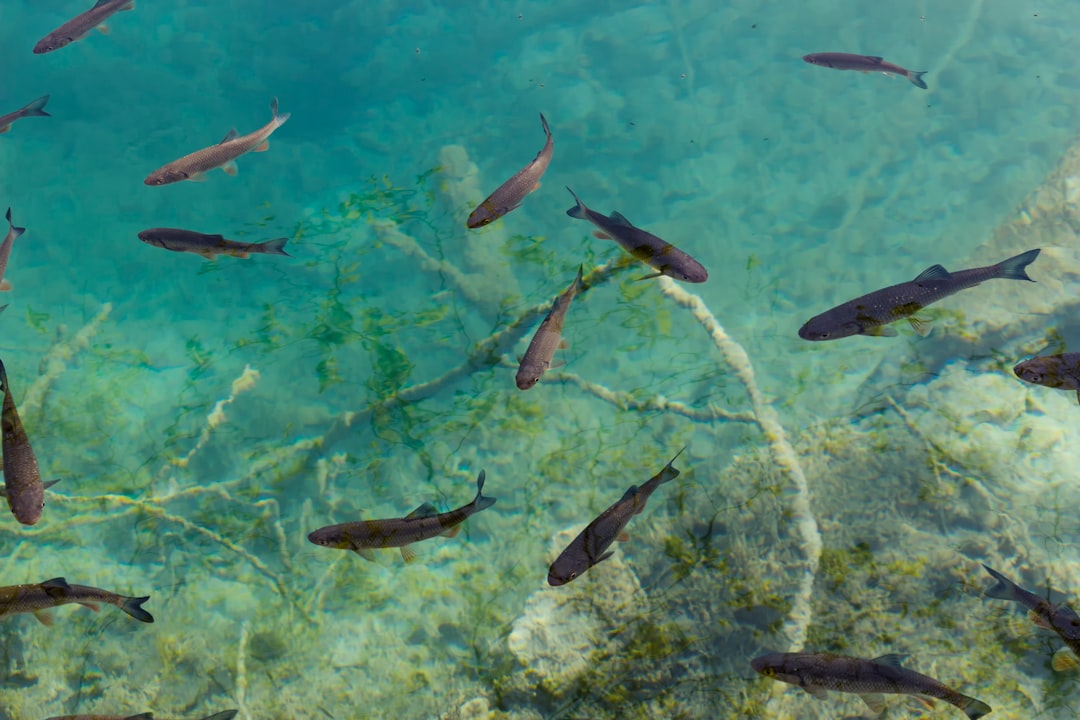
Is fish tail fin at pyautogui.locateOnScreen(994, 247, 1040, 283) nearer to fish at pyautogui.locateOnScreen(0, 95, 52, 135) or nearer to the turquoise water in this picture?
the turquoise water

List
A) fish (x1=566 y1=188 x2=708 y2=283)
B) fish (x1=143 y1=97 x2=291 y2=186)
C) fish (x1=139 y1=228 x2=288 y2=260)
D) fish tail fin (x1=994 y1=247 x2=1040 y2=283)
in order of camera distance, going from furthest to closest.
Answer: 1. fish (x1=143 y1=97 x2=291 y2=186)
2. fish (x1=139 y1=228 x2=288 y2=260)
3. fish (x1=566 y1=188 x2=708 y2=283)
4. fish tail fin (x1=994 y1=247 x2=1040 y2=283)

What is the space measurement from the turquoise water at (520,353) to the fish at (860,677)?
80cm

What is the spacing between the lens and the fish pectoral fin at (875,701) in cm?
309

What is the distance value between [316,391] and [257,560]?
200 cm

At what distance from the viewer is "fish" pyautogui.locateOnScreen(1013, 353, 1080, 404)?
3.01 m

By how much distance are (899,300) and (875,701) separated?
228 centimetres

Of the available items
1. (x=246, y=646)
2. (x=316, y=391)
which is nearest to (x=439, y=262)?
(x=316, y=391)

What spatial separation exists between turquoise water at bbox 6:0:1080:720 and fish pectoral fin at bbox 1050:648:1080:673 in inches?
1.8

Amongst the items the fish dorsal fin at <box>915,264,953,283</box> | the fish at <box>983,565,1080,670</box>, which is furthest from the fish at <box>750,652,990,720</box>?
the fish dorsal fin at <box>915,264,953,283</box>

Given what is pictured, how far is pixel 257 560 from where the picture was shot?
202 inches

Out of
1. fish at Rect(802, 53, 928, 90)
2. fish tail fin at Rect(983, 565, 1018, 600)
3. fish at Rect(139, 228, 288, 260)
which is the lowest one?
fish tail fin at Rect(983, 565, 1018, 600)

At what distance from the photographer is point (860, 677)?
289cm

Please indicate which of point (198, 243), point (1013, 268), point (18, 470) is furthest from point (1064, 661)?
point (198, 243)

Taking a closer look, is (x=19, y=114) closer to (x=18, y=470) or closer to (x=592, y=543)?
(x=18, y=470)
